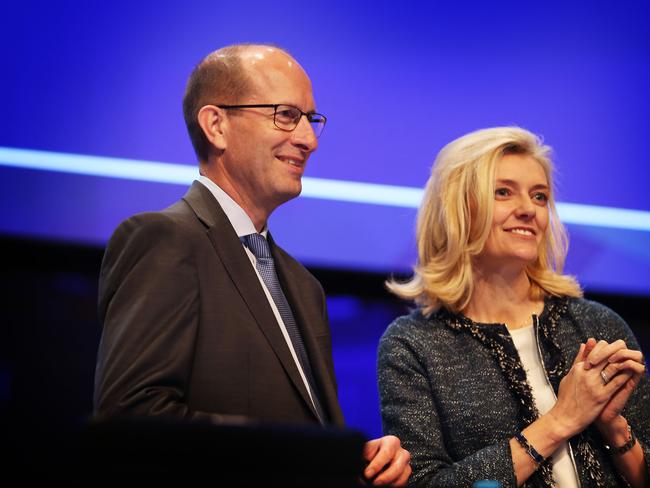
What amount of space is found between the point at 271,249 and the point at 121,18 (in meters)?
1.36

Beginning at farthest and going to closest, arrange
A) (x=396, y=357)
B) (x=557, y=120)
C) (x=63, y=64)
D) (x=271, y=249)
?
(x=557, y=120) → (x=63, y=64) → (x=396, y=357) → (x=271, y=249)

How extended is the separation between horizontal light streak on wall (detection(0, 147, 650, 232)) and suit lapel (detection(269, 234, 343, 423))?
0.89m

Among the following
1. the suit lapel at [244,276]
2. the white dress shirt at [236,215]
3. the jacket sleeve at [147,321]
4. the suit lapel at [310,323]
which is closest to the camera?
the jacket sleeve at [147,321]

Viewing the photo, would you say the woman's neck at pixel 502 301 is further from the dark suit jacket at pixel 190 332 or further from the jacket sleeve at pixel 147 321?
the jacket sleeve at pixel 147 321

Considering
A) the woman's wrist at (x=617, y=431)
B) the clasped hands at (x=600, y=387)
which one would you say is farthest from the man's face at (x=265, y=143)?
the woman's wrist at (x=617, y=431)

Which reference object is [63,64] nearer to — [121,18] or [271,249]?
[121,18]

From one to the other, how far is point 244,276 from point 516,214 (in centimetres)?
110

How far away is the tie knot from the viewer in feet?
7.68

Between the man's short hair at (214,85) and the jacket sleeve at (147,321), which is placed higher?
the man's short hair at (214,85)

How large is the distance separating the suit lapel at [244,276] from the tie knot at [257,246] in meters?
0.13

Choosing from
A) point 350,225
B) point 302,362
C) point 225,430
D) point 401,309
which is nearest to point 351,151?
point 350,225

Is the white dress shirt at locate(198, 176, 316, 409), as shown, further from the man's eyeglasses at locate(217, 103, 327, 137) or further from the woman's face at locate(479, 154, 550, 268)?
the woman's face at locate(479, 154, 550, 268)

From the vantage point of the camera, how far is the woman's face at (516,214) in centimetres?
280

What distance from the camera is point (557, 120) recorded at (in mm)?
3539
